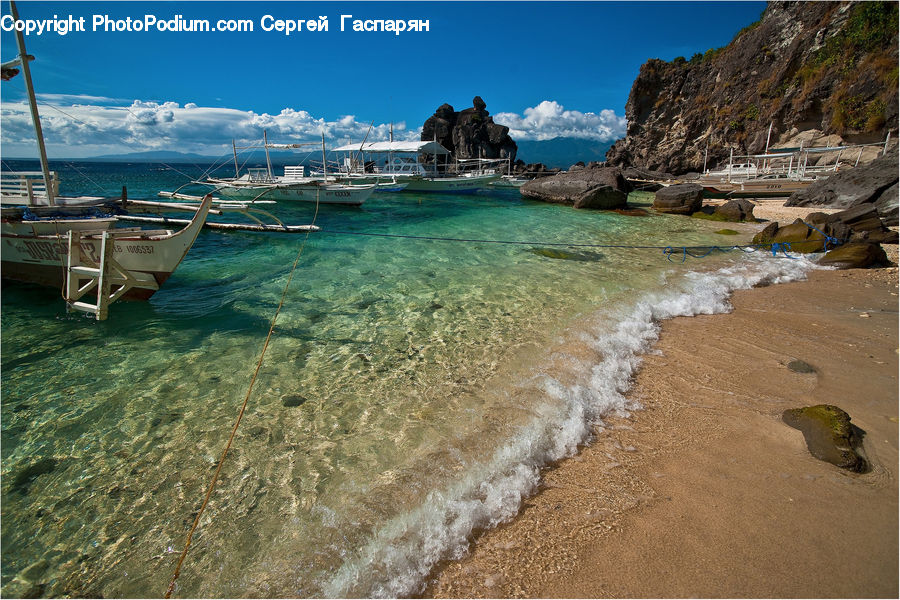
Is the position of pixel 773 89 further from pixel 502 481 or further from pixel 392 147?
pixel 502 481

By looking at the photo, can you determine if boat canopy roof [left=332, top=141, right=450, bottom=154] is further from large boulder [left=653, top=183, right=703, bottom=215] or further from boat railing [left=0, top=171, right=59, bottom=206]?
boat railing [left=0, top=171, right=59, bottom=206]

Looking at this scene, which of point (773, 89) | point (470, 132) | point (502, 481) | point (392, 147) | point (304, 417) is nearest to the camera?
point (502, 481)

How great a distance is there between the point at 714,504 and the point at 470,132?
8433 cm

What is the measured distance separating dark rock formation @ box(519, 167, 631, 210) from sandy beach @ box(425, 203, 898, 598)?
2127 cm

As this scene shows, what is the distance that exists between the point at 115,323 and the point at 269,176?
2426 centimetres

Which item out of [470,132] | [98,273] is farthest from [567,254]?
[470,132]

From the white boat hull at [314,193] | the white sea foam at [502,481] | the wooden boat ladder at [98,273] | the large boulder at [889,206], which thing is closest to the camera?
the white sea foam at [502,481]

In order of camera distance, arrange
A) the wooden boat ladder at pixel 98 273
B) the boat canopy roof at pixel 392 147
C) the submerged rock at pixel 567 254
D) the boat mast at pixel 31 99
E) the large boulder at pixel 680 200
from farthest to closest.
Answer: the boat canopy roof at pixel 392 147 → the large boulder at pixel 680 200 → the submerged rock at pixel 567 254 → the boat mast at pixel 31 99 → the wooden boat ladder at pixel 98 273

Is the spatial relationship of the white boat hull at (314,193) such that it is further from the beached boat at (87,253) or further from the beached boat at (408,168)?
the beached boat at (87,253)

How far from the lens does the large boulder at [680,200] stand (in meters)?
22.1

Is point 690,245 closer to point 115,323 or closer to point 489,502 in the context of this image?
point 489,502

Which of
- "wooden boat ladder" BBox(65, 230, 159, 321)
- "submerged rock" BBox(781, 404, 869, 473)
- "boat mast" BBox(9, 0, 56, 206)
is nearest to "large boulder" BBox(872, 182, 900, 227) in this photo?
"submerged rock" BBox(781, 404, 869, 473)

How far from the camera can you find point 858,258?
1000 cm

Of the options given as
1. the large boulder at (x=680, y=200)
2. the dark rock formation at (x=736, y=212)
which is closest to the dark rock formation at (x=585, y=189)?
the large boulder at (x=680, y=200)
